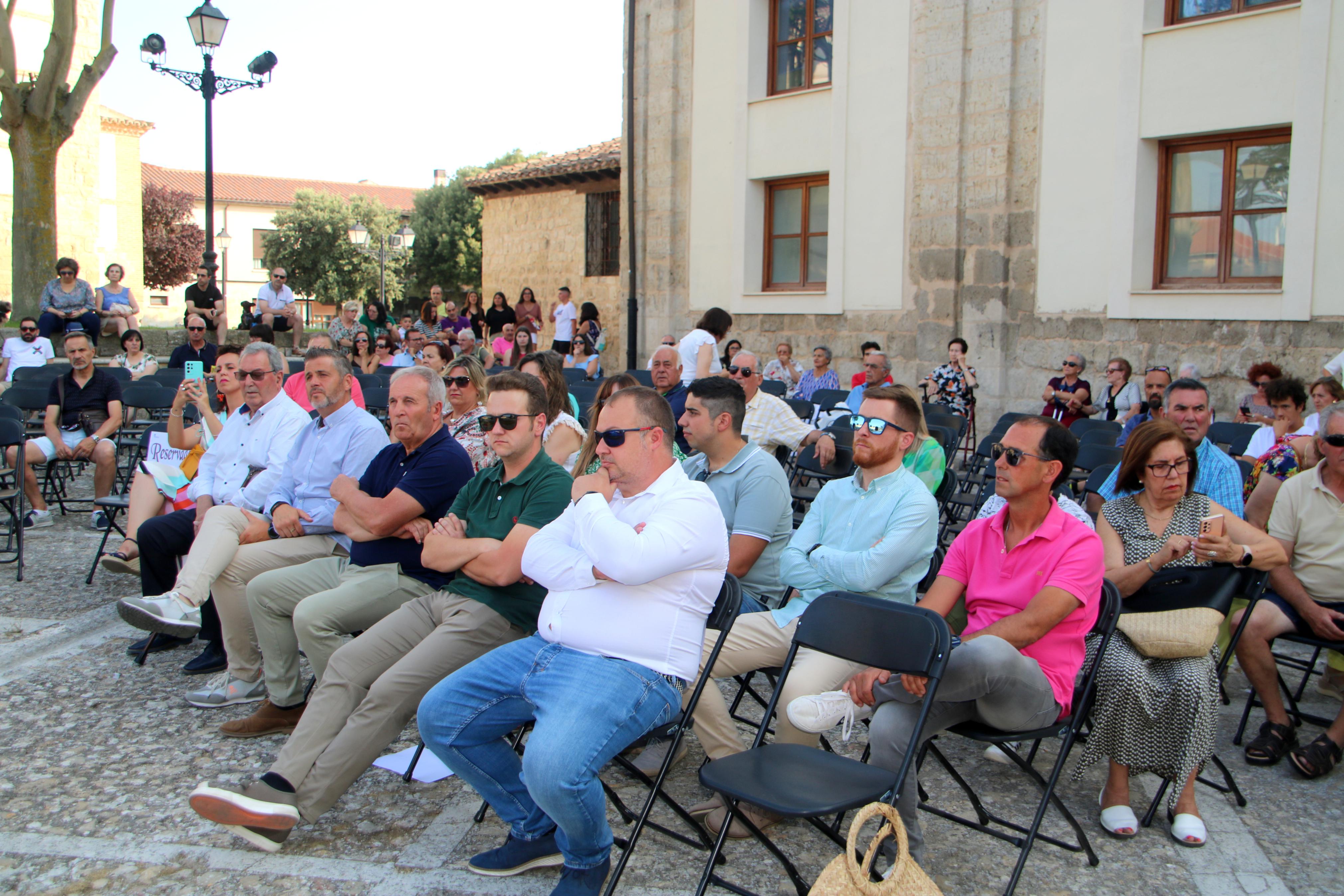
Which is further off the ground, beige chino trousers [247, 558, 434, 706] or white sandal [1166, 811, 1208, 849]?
beige chino trousers [247, 558, 434, 706]

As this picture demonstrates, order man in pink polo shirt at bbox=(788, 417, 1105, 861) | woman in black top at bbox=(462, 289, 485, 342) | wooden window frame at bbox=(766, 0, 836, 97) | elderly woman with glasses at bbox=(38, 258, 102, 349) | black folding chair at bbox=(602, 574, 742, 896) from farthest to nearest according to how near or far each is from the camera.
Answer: woman in black top at bbox=(462, 289, 485, 342) → wooden window frame at bbox=(766, 0, 836, 97) → elderly woman with glasses at bbox=(38, 258, 102, 349) → man in pink polo shirt at bbox=(788, 417, 1105, 861) → black folding chair at bbox=(602, 574, 742, 896)

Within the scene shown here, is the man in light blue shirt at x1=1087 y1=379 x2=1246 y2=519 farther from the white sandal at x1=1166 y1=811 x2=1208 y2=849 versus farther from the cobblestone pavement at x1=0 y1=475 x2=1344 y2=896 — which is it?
the white sandal at x1=1166 y1=811 x2=1208 y2=849

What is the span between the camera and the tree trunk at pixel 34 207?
1393 centimetres

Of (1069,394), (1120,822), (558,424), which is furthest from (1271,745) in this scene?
(1069,394)

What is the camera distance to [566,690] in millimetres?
2811

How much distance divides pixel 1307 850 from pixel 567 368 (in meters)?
10.0

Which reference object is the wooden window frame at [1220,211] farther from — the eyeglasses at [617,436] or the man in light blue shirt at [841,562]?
the eyeglasses at [617,436]

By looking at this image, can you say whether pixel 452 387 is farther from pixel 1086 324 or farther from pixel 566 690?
pixel 1086 324

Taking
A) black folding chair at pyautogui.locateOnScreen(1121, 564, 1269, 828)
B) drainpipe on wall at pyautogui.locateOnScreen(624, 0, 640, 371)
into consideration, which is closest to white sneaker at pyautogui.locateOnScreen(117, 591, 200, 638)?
black folding chair at pyautogui.locateOnScreen(1121, 564, 1269, 828)

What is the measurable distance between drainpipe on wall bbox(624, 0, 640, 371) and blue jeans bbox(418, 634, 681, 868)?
40.3ft

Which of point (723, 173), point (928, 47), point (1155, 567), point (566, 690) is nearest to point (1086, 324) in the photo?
point (928, 47)

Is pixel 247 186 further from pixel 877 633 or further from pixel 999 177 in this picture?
pixel 877 633

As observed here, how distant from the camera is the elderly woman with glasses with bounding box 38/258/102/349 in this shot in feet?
42.9

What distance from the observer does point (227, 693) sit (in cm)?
430
